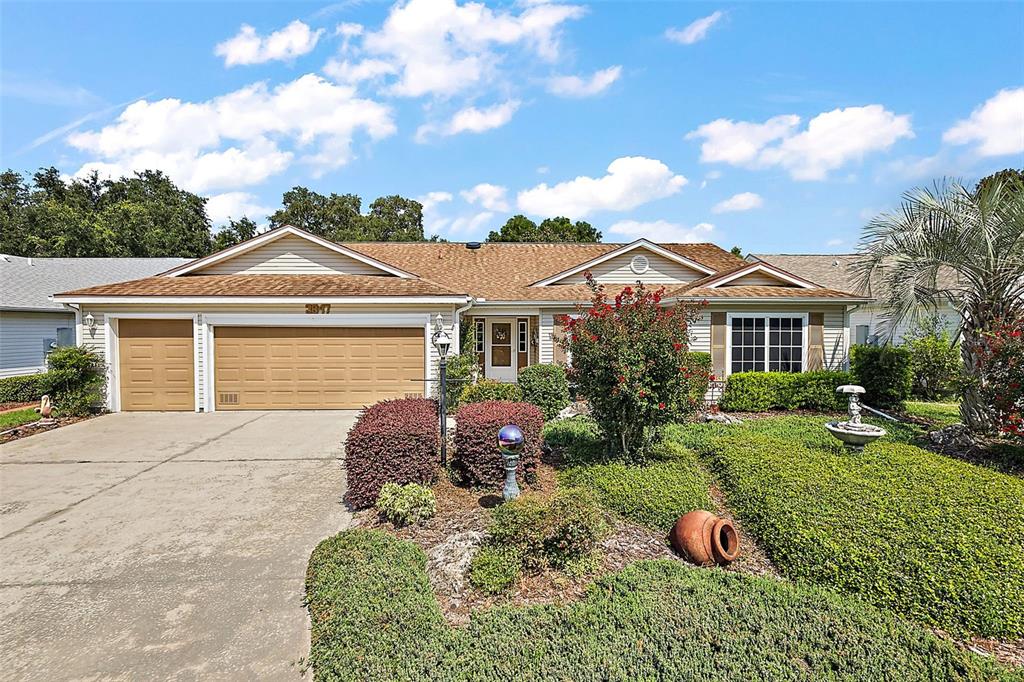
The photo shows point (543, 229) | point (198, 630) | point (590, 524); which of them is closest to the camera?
point (198, 630)

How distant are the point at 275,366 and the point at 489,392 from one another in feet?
17.7

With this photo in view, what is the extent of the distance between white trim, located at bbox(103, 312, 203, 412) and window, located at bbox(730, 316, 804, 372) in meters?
13.1

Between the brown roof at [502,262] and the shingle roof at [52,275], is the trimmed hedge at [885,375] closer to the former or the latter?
the brown roof at [502,262]

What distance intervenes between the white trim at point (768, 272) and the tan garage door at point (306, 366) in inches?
319

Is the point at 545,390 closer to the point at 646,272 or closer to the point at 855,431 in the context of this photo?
the point at 855,431

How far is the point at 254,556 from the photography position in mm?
4246

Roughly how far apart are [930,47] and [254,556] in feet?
44.1

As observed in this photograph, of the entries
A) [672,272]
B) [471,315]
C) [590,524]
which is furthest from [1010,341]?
[471,315]

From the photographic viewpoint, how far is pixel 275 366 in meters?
11.2

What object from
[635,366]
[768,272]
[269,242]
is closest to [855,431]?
[635,366]

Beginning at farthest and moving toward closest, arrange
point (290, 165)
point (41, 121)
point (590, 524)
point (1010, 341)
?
1. point (290, 165)
2. point (41, 121)
3. point (1010, 341)
4. point (590, 524)

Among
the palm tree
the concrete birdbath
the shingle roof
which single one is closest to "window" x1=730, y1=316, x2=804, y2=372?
the palm tree

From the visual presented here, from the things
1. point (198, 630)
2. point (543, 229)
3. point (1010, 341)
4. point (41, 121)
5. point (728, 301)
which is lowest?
point (198, 630)

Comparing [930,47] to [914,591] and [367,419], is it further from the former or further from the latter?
[367,419]
